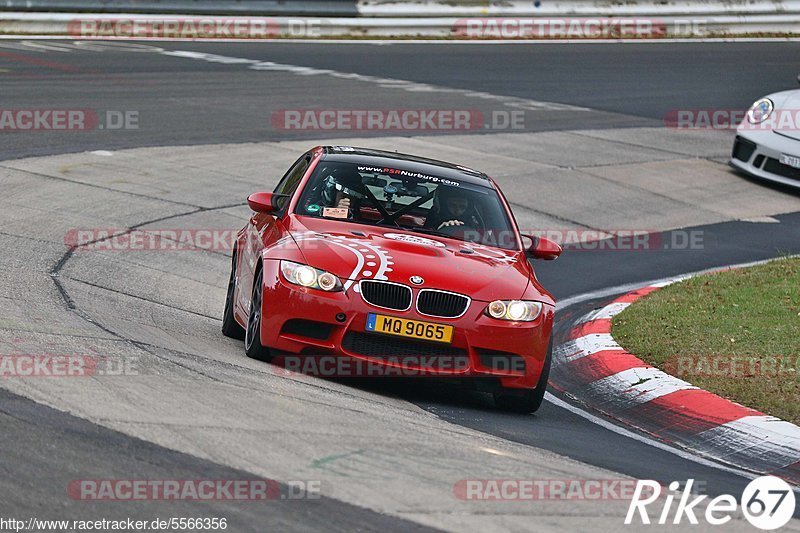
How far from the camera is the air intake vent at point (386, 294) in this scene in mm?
7375

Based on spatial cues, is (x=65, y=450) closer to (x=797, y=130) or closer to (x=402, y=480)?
(x=402, y=480)

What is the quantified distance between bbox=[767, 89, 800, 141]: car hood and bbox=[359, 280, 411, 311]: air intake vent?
410 inches

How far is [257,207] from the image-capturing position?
858 centimetres

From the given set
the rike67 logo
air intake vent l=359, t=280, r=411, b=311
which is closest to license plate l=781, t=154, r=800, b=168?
air intake vent l=359, t=280, r=411, b=311

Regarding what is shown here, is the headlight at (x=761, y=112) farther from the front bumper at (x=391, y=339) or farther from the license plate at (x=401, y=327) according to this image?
the license plate at (x=401, y=327)

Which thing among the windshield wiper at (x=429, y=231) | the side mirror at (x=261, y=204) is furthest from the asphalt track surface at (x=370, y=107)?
the side mirror at (x=261, y=204)

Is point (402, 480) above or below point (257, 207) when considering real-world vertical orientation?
below

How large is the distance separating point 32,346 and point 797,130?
12.0 m

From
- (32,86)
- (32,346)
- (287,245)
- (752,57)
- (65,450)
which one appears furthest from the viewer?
(752,57)

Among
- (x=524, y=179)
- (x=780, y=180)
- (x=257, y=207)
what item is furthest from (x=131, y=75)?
(x=257, y=207)

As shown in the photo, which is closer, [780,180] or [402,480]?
[402,480]

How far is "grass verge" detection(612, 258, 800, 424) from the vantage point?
8.21 metres

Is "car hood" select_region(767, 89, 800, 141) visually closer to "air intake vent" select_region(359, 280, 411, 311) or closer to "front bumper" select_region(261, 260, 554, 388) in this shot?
"front bumper" select_region(261, 260, 554, 388)

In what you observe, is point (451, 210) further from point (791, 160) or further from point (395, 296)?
point (791, 160)
